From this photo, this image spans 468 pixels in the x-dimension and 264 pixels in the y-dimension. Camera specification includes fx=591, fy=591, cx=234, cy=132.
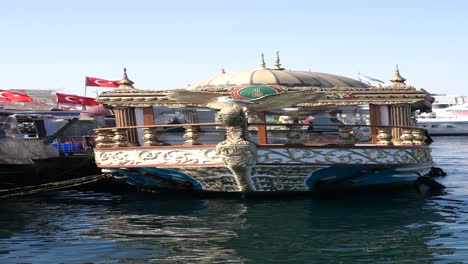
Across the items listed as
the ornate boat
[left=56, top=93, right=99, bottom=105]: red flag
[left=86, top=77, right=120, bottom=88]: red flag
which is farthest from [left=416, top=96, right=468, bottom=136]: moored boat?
the ornate boat

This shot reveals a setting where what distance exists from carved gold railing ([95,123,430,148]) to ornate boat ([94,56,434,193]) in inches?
1.1

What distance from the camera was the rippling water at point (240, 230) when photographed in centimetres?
1052

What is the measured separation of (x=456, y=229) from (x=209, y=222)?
5268 mm

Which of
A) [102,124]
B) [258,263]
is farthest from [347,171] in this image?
[102,124]

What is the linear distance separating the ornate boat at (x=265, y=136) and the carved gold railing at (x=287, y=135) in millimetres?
28

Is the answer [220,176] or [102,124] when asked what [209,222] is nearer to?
[220,176]

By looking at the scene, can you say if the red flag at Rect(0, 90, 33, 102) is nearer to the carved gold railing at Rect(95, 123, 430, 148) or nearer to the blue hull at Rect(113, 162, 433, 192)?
the carved gold railing at Rect(95, 123, 430, 148)

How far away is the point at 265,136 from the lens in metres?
16.2

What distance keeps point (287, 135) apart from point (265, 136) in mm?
821

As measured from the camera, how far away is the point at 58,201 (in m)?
18.0

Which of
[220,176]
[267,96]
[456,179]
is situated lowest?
[456,179]

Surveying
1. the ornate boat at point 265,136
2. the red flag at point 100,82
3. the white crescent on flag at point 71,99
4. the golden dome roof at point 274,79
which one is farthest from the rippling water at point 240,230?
the red flag at point 100,82

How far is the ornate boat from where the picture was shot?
15180mm

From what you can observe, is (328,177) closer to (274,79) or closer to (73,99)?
(274,79)
